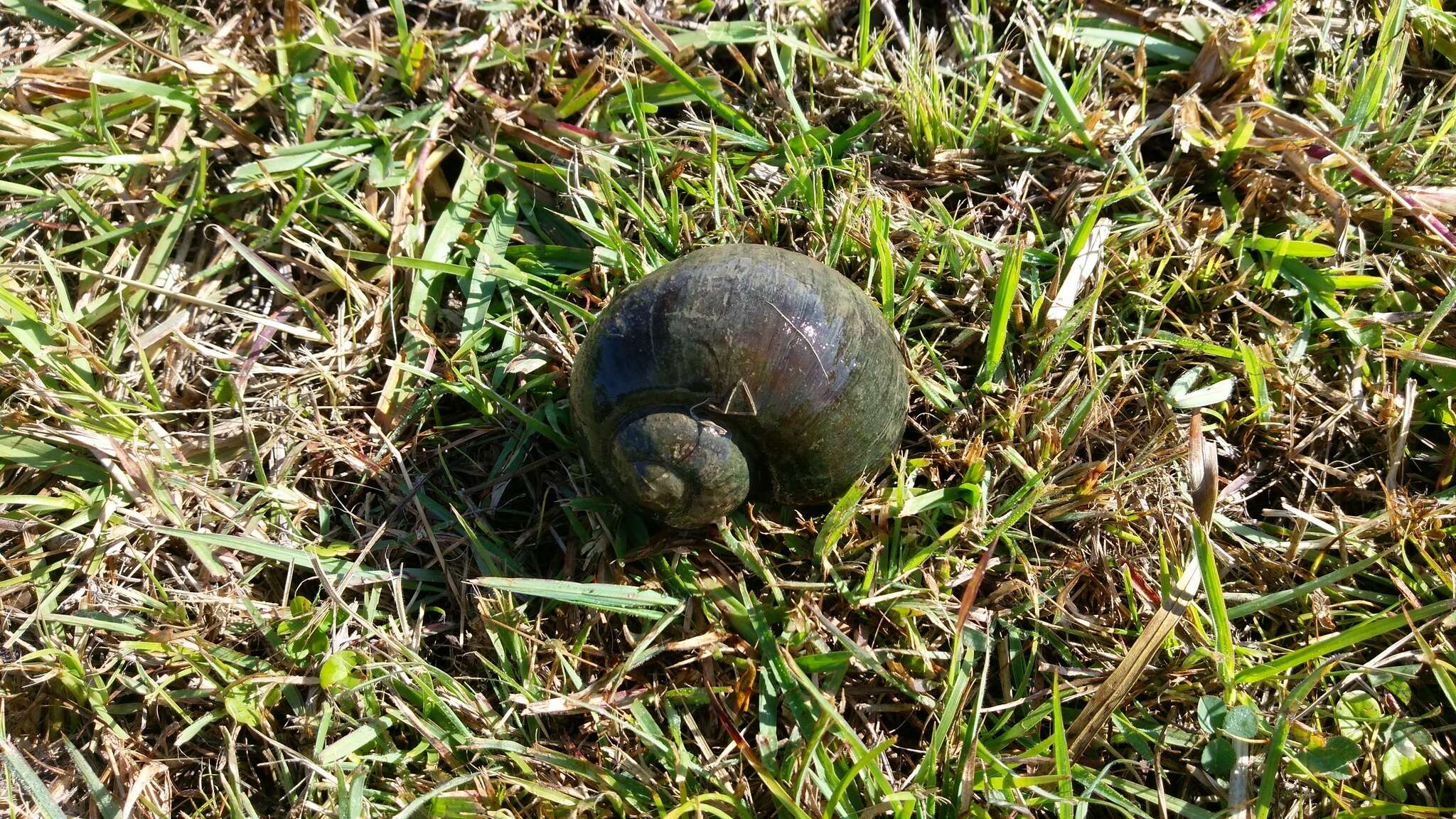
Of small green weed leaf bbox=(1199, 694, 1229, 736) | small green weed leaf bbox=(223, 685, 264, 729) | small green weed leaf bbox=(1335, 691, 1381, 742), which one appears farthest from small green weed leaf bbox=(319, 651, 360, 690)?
small green weed leaf bbox=(1335, 691, 1381, 742)

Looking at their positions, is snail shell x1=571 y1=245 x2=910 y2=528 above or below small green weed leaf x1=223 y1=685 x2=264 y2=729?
above

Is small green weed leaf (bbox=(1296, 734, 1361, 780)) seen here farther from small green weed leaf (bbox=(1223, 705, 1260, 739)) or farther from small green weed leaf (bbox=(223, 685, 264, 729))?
small green weed leaf (bbox=(223, 685, 264, 729))

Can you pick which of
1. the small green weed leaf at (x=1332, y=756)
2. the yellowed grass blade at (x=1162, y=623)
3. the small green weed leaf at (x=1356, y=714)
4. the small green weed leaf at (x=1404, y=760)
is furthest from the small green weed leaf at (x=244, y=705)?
the small green weed leaf at (x=1404, y=760)

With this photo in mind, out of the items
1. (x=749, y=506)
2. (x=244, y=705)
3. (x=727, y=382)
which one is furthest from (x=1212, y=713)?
(x=244, y=705)

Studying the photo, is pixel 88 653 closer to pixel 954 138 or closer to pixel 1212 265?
pixel 954 138

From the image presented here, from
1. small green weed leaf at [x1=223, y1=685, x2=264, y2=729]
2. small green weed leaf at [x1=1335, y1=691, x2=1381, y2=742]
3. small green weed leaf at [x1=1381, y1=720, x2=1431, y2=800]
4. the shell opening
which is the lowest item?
small green weed leaf at [x1=223, y1=685, x2=264, y2=729]

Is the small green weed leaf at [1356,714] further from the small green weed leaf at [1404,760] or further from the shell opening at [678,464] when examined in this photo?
the shell opening at [678,464]

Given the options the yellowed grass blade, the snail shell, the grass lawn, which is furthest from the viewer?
the grass lawn

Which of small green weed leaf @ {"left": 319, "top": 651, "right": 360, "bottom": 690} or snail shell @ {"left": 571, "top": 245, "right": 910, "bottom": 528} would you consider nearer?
snail shell @ {"left": 571, "top": 245, "right": 910, "bottom": 528}
